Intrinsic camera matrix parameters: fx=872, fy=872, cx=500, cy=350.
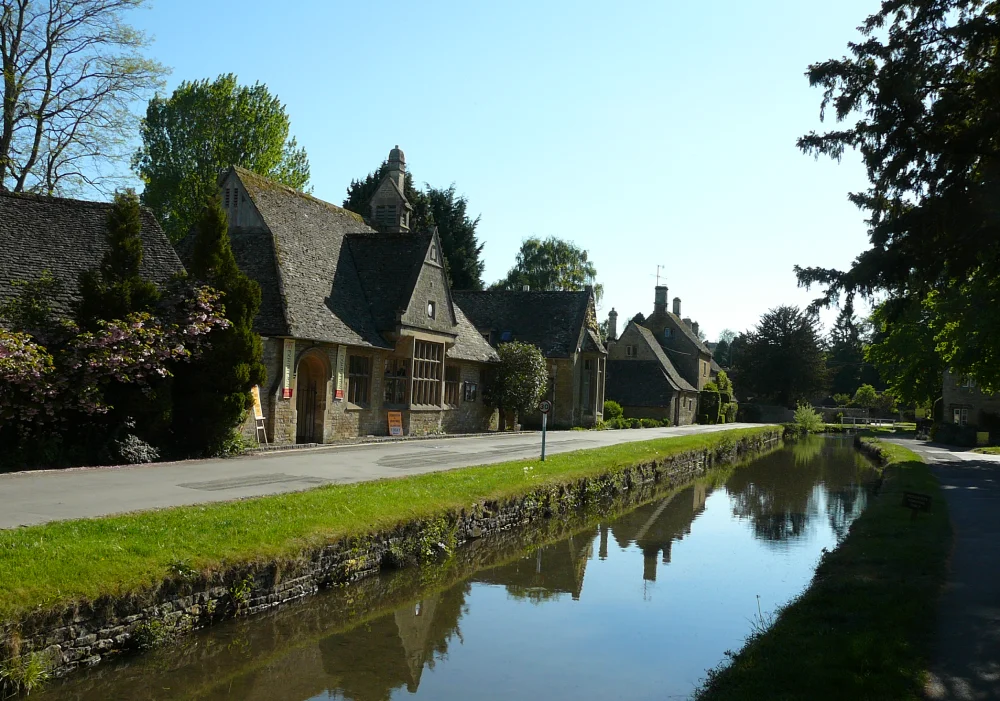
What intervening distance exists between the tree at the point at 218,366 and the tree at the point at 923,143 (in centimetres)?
1186

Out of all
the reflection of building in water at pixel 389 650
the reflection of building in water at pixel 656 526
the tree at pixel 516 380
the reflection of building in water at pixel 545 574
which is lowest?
the reflection of building in water at pixel 389 650

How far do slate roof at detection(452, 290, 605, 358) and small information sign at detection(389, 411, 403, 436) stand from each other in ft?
50.2

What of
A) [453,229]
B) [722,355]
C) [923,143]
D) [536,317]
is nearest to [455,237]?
[453,229]

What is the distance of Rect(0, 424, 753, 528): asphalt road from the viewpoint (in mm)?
11672

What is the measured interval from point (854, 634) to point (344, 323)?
69.0 ft

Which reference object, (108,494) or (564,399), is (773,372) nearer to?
(564,399)

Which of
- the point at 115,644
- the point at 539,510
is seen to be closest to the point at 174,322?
the point at 539,510

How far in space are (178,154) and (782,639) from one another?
149ft

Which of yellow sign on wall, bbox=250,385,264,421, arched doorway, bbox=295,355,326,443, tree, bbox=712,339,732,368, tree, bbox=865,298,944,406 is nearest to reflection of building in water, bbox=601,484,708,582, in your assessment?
yellow sign on wall, bbox=250,385,264,421

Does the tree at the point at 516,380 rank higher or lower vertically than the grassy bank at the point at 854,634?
higher

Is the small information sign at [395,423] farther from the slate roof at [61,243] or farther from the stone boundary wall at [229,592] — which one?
the stone boundary wall at [229,592]

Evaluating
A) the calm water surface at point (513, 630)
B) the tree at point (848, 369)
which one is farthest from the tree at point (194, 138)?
the tree at point (848, 369)

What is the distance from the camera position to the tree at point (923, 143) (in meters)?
12.5

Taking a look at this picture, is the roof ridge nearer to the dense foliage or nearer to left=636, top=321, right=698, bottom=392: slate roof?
the dense foliage
